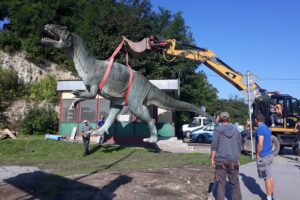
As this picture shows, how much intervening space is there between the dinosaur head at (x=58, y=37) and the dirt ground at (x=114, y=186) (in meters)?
4.48

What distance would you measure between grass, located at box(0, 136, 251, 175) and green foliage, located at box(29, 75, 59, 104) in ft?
37.4

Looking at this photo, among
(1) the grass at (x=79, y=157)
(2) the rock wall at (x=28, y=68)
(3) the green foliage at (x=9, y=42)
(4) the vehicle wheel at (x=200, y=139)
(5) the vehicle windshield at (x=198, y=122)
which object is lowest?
(1) the grass at (x=79, y=157)

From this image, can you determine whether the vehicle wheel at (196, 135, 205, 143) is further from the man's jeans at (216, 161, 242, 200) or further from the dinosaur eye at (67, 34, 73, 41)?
the man's jeans at (216, 161, 242, 200)

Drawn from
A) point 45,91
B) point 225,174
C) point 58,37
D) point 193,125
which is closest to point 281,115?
point 58,37

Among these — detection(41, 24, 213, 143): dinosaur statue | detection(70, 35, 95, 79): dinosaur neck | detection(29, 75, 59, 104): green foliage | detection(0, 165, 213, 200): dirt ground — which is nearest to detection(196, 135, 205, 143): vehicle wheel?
detection(29, 75, 59, 104): green foliage

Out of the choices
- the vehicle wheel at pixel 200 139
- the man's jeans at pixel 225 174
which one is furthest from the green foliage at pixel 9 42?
the man's jeans at pixel 225 174

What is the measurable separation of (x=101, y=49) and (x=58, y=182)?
21.2 m

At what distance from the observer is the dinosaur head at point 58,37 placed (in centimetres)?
1195

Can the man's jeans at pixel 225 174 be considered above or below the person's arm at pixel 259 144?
below

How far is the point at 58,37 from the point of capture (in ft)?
39.9

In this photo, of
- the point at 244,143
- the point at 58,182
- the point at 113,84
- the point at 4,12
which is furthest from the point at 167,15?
the point at 58,182

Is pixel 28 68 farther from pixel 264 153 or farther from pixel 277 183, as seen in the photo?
pixel 264 153

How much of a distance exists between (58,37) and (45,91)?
58.1ft

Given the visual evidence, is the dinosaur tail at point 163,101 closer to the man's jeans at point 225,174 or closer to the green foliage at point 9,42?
the man's jeans at point 225,174
